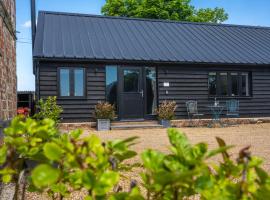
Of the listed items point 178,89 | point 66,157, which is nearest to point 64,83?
point 178,89

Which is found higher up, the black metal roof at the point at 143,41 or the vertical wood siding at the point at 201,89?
the black metal roof at the point at 143,41

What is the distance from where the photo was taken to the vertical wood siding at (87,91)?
45.5ft

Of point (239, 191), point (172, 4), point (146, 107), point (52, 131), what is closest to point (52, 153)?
point (52, 131)

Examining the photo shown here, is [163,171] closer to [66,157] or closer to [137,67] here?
[66,157]

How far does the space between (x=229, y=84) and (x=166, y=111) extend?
13.1 feet

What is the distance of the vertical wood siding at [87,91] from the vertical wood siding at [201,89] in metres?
2.64

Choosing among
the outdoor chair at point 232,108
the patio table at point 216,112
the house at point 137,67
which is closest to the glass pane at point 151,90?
the house at point 137,67

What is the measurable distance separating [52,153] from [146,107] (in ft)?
48.0

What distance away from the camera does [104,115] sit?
44.9 feet

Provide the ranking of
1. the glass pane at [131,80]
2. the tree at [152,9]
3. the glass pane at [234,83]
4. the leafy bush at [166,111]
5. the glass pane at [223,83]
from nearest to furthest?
the leafy bush at [166,111], the glass pane at [131,80], the glass pane at [223,83], the glass pane at [234,83], the tree at [152,9]

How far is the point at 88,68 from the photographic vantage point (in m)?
14.4

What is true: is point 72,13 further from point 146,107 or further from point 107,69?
point 146,107

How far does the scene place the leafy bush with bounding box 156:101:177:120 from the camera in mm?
14336

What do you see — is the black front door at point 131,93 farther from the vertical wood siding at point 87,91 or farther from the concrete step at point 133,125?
the vertical wood siding at point 87,91
